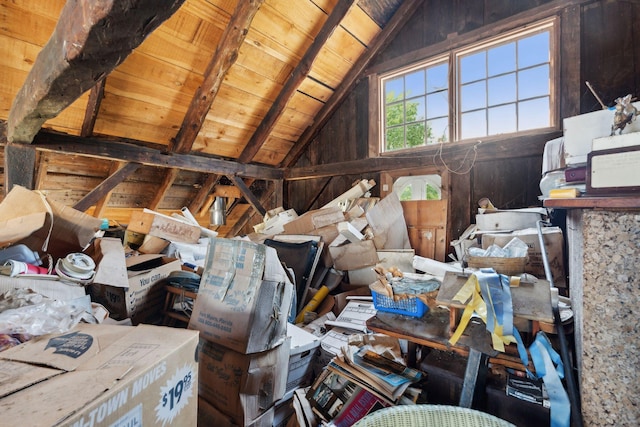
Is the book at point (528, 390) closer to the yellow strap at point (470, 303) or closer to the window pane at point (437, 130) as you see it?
the yellow strap at point (470, 303)

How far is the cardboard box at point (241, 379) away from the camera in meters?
1.39

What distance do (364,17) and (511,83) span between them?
66.3 inches

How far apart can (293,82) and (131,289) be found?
2629 mm

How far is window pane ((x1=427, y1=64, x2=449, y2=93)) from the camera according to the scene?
11.0 ft

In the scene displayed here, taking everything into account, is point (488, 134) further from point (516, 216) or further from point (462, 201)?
point (516, 216)

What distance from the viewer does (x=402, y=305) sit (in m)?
1.51

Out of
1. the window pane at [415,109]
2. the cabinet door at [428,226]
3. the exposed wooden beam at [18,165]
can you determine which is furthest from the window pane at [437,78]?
the exposed wooden beam at [18,165]

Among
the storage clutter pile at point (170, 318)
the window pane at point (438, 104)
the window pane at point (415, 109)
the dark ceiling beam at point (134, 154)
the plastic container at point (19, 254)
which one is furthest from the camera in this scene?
the window pane at point (415, 109)

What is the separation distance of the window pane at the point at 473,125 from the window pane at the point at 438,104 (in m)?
0.23

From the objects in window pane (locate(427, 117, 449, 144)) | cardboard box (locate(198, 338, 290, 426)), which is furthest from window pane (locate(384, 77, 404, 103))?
cardboard box (locate(198, 338, 290, 426))

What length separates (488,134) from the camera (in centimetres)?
306

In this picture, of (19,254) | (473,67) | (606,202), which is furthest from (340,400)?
(473,67)

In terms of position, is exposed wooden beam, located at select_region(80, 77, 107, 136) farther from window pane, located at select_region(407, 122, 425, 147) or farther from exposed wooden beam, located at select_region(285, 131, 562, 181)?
window pane, located at select_region(407, 122, 425, 147)

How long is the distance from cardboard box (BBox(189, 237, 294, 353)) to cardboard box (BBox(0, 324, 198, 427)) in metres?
0.38
